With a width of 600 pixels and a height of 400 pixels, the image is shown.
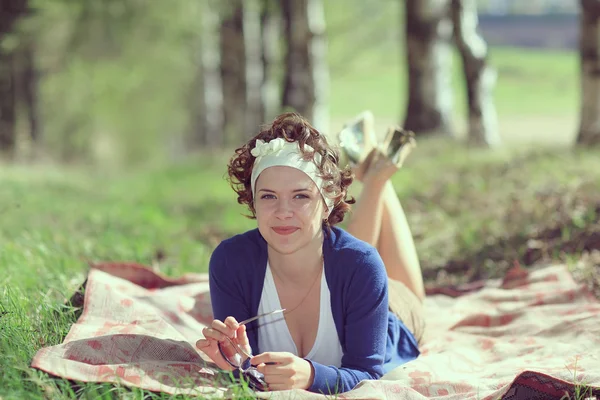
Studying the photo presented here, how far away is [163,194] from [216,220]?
238 cm

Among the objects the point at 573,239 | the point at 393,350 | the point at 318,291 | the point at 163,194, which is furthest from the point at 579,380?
the point at 163,194

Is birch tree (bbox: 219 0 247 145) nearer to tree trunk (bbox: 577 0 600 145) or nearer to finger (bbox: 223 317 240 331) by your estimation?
tree trunk (bbox: 577 0 600 145)

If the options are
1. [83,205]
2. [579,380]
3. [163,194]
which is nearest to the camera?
[579,380]

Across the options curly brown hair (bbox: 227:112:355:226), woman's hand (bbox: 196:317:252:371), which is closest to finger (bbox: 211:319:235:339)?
woman's hand (bbox: 196:317:252:371)

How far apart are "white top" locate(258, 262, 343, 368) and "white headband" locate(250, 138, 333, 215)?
16.9 inches

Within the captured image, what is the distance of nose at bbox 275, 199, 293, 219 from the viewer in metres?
3.24

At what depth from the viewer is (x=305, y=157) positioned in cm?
328

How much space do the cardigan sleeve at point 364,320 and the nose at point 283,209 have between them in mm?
326

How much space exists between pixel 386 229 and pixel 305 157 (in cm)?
128

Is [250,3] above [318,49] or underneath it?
above

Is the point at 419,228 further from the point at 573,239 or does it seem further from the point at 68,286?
the point at 68,286

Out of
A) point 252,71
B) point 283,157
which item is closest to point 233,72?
point 252,71

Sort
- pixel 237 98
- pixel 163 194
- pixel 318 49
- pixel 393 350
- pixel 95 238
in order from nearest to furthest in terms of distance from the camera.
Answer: pixel 393 350
pixel 95 238
pixel 163 194
pixel 318 49
pixel 237 98

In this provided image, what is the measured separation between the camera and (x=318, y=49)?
493 inches
